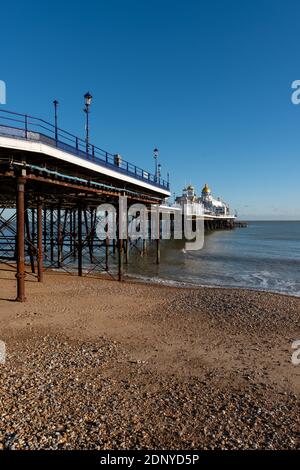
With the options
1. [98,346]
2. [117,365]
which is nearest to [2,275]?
[98,346]

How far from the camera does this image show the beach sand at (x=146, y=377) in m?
4.57

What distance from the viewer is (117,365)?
695 cm

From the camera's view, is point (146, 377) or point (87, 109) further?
point (87, 109)

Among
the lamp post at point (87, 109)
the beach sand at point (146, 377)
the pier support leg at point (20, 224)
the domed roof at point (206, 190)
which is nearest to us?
the beach sand at point (146, 377)

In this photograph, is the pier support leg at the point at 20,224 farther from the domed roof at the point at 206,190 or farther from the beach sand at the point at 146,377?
the domed roof at the point at 206,190

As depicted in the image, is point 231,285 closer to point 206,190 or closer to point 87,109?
point 87,109

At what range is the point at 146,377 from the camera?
6.46 m

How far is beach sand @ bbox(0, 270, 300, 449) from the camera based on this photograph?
4574 mm

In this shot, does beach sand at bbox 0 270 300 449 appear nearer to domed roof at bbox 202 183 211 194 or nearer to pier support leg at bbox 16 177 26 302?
pier support leg at bbox 16 177 26 302

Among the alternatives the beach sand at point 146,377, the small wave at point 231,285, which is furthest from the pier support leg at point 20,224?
the small wave at point 231,285

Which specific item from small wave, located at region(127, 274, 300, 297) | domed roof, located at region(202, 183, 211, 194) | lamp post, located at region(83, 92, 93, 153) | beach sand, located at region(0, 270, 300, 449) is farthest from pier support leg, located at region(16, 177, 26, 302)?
domed roof, located at region(202, 183, 211, 194)

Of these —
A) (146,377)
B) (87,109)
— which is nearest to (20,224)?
(146,377)
